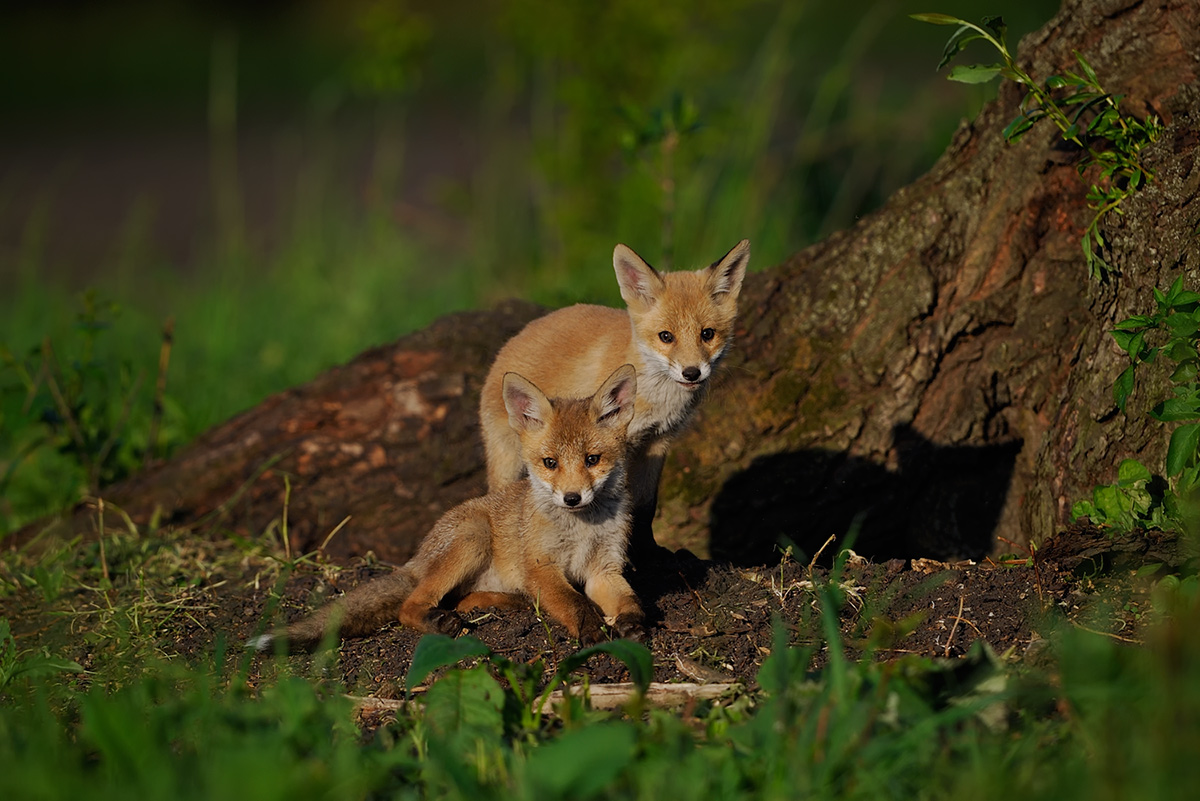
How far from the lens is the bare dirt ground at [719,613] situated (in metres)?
3.42

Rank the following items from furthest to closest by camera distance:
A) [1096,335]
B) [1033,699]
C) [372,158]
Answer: [372,158] → [1096,335] → [1033,699]

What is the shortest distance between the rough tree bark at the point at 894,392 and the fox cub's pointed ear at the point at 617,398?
1.02 m

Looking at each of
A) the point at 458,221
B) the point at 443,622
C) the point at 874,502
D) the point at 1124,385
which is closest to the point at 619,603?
the point at 443,622

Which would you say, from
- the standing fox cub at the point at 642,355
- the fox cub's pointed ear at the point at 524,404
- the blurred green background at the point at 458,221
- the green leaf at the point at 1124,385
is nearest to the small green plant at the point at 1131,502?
the green leaf at the point at 1124,385

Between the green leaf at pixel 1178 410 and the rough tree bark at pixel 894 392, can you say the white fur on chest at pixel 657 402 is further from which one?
the green leaf at pixel 1178 410

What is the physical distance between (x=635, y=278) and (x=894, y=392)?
1353mm

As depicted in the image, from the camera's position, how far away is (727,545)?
5.40 m

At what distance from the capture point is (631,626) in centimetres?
366

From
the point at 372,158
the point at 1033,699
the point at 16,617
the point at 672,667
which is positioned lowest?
the point at 16,617

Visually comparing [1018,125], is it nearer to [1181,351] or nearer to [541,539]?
[1181,351]

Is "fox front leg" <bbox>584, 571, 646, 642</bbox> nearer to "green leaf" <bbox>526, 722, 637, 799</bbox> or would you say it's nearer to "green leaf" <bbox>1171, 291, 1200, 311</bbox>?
"green leaf" <bbox>526, 722, 637, 799</bbox>

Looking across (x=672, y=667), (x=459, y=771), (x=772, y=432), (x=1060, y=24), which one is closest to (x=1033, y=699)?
(x=672, y=667)

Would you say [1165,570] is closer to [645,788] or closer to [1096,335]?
[1096,335]

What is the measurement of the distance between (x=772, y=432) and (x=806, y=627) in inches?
72.0
